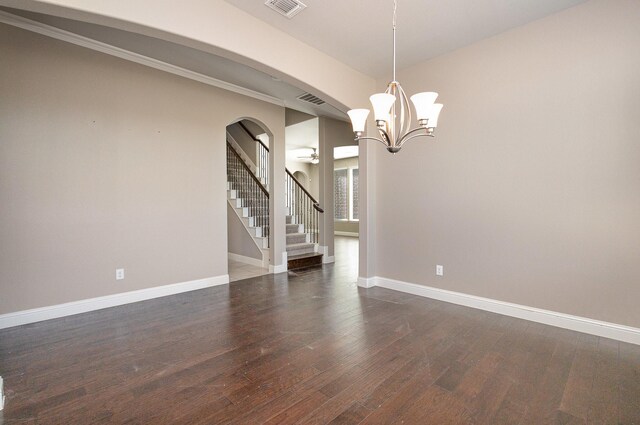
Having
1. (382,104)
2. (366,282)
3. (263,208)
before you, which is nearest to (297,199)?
(263,208)

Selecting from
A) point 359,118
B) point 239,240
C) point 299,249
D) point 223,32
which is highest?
point 223,32

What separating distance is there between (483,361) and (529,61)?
2.99 meters

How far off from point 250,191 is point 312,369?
15.7 ft

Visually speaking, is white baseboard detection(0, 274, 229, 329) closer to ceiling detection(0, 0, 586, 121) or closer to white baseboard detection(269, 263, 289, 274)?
white baseboard detection(269, 263, 289, 274)

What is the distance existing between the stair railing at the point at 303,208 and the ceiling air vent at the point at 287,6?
425cm

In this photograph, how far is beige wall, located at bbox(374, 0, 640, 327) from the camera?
2656 mm

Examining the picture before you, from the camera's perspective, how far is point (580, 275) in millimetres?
2869

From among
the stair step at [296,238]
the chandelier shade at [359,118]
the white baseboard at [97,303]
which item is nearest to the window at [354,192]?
the stair step at [296,238]

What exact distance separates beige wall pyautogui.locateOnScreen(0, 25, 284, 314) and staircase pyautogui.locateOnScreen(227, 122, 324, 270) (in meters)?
1.36

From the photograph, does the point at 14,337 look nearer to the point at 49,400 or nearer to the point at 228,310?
the point at 49,400

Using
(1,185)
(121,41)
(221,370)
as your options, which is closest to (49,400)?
(221,370)

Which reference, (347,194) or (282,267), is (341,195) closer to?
(347,194)

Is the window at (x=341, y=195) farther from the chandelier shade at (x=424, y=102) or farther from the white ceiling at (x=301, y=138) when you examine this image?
the chandelier shade at (x=424, y=102)

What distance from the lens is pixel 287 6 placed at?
8.95ft
